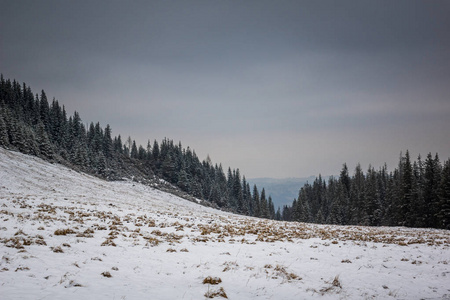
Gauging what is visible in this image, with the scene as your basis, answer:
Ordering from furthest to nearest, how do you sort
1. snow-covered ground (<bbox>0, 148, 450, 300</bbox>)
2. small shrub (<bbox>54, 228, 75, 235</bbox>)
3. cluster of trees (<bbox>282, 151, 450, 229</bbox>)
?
cluster of trees (<bbox>282, 151, 450, 229</bbox>)
small shrub (<bbox>54, 228, 75, 235</bbox>)
snow-covered ground (<bbox>0, 148, 450, 300</bbox>)

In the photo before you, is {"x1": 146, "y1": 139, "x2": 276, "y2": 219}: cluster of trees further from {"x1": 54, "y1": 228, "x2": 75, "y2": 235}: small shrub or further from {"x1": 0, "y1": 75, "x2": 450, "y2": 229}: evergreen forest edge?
{"x1": 54, "y1": 228, "x2": 75, "y2": 235}: small shrub

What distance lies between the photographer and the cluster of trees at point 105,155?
73062 millimetres

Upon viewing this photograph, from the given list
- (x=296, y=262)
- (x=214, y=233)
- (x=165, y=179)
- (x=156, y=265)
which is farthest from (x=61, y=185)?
(x=165, y=179)

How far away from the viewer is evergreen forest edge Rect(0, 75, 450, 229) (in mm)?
49681

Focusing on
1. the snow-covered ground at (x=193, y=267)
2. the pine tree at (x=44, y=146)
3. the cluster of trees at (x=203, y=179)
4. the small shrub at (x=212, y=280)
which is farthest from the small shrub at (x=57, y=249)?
the cluster of trees at (x=203, y=179)

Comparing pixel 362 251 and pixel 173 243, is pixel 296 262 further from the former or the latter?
pixel 173 243

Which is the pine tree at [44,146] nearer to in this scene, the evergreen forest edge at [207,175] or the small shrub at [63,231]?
the evergreen forest edge at [207,175]

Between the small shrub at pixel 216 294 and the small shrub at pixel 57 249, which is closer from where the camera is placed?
the small shrub at pixel 216 294

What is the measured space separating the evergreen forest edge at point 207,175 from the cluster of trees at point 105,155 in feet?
0.87

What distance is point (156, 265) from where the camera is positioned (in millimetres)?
8914

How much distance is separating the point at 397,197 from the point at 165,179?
85.2 meters

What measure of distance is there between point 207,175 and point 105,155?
5063cm

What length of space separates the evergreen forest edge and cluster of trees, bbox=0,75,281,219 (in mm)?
264

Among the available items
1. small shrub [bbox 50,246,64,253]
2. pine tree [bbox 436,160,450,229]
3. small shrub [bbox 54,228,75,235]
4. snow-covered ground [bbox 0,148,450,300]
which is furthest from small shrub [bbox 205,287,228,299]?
pine tree [bbox 436,160,450,229]
